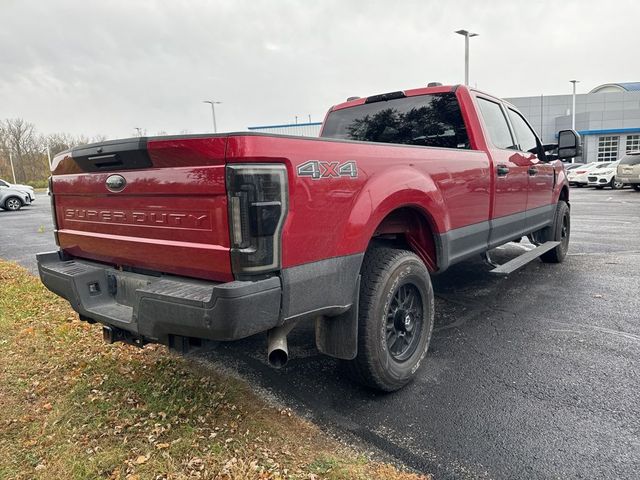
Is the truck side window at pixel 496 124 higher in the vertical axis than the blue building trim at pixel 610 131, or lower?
lower

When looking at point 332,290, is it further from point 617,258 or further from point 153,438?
point 617,258

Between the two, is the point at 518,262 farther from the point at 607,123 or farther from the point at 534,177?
the point at 607,123

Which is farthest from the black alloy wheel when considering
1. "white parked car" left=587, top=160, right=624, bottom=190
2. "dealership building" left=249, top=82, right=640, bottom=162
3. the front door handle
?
"dealership building" left=249, top=82, right=640, bottom=162

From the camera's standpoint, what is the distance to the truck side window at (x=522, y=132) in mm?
5137

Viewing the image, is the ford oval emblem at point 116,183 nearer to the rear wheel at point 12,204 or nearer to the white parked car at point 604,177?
the rear wheel at point 12,204

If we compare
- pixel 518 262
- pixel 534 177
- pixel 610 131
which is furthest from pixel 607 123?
pixel 518 262

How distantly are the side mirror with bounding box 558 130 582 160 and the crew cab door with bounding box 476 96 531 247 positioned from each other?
0.93 m

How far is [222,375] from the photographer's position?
332cm

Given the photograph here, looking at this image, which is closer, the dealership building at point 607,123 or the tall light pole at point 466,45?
the tall light pole at point 466,45

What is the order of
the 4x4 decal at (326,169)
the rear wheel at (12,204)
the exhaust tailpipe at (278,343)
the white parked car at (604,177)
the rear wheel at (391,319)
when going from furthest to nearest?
the white parked car at (604,177), the rear wheel at (12,204), the rear wheel at (391,319), the exhaust tailpipe at (278,343), the 4x4 decal at (326,169)

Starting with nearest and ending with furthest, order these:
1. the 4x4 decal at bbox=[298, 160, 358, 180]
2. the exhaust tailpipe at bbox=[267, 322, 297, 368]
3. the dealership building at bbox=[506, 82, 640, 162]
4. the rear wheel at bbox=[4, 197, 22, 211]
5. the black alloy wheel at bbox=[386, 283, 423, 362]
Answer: the 4x4 decal at bbox=[298, 160, 358, 180] → the exhaust tailpipe at bbox=[267, 322, 297, 368] → the black alloy wheel at bbox=[386, 283, 423, 362] → the rear wheel at bbox=[4, 197, 22, 211] → the dealership building at bbox=[506, 82, 640, 162]

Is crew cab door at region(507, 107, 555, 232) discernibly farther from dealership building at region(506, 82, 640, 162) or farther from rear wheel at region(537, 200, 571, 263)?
dealership building at region(506, 82, 640, 162)

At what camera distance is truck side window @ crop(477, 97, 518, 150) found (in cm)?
442

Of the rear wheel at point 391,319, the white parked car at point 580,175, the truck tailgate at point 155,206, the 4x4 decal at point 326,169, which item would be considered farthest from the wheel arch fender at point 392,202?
the white parked car at point 580,175
